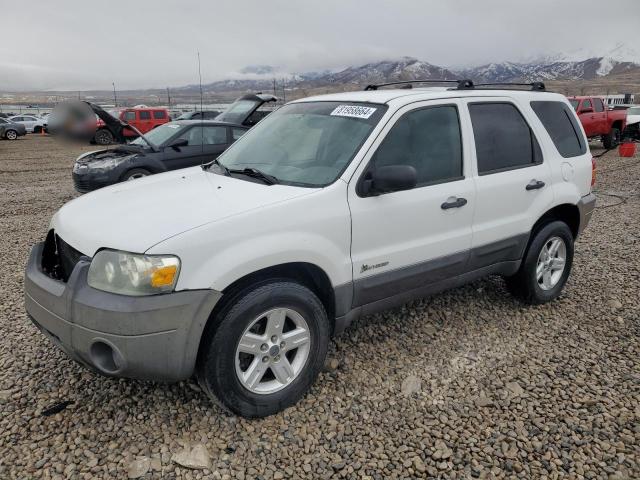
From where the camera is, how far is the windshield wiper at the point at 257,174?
300 cm

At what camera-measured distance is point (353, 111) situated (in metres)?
3.29

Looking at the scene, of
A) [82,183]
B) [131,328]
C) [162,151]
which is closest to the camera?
[131,328]

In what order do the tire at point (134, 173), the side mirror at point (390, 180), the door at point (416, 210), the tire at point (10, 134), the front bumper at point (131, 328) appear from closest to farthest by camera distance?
1. the front bumper at point (131, 328)
2. the side mirror at point (390, 180)
3. the door at point (416, 210)
4. the tire at point (134, 173)
5. the tire at point (10, 134)

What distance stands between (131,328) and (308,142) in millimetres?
1701

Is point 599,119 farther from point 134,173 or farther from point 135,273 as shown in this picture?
point 135,273

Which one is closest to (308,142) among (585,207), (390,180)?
(390,180)

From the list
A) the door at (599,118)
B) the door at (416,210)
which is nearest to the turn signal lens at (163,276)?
the door at (416,210)

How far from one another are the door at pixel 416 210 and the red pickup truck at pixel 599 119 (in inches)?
571

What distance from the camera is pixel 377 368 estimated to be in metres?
3.30

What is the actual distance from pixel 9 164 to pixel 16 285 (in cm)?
1269

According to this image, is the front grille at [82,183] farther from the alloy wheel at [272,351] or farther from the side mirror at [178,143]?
the alloy wheel at [272,351]

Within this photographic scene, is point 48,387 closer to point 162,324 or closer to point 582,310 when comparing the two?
point 162,324

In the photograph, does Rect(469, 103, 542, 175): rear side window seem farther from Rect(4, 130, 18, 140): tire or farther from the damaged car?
Rect(4, 130, 18, 140): tire

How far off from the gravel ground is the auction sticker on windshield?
5.38 feet
